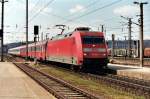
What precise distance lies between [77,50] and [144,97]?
50.9 ft

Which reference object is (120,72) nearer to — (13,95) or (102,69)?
(102,69)

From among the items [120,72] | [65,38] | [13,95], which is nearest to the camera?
[13,95]

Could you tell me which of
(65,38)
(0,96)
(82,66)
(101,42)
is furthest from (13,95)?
(65,38)

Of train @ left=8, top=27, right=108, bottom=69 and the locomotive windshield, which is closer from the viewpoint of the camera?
train @ left=8, top=27, right=108, bottom=69

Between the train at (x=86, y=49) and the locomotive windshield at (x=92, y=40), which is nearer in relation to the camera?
the train at (x=86, y=49)

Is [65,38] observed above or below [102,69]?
above

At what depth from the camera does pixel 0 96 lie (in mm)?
16141

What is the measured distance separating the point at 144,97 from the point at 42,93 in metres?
4.40

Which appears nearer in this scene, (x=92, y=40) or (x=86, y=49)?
(x=86, y=49)

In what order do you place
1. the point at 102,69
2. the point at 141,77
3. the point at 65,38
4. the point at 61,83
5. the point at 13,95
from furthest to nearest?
the point at 65,38
the point at 102,69
the point at 141,77
the point at 61,83
the point at 13,95

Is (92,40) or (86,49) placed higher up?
(92,40)

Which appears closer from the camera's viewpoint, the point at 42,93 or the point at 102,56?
the point at 42,93

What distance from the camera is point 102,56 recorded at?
30812 mm

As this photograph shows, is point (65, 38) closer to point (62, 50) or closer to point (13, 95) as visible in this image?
point (62, 50)
